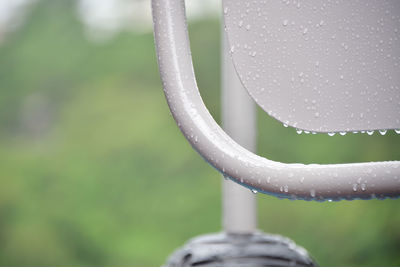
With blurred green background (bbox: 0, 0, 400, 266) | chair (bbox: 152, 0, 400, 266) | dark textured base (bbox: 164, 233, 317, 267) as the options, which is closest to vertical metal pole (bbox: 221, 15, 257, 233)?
dark textured base (bbox: 164, 233, 317, 267)

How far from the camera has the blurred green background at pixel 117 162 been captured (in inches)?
130

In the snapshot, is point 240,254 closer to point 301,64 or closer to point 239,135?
point 239,135

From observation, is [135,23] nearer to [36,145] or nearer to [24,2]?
[24,2]

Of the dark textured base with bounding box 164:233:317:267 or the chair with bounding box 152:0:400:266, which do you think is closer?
the chair with bounding box 152:0:400:266

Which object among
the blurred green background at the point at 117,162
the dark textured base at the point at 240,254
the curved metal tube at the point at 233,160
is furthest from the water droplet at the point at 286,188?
the blurred green background at the point at 117,162

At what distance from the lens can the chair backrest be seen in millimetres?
346

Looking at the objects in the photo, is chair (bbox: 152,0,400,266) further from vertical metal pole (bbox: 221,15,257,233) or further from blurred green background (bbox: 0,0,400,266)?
blurred green background (bbox: 0,0,400,266)

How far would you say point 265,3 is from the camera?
1.14 feet

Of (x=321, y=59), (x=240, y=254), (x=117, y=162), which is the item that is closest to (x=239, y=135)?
(x=240, y=254)

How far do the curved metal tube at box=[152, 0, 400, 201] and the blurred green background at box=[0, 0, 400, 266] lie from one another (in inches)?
104

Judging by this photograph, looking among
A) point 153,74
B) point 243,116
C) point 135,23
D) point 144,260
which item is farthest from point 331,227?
point 243,116

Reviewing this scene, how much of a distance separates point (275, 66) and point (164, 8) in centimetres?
9

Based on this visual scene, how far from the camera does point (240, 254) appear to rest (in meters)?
0.61

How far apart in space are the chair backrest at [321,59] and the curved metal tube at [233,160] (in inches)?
1.4
